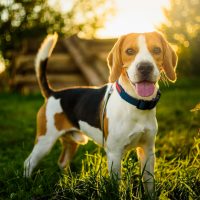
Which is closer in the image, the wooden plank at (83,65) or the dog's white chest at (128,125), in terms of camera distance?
the dog's white chest at (128,125)

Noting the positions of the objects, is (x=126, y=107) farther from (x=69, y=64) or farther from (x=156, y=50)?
(x=69, y=64)

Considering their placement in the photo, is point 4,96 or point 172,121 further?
point 4,96

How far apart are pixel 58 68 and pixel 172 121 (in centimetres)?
670

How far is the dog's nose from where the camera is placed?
3622 mm

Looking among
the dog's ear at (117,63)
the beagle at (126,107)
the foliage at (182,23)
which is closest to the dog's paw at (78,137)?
the beagle at (126,107)

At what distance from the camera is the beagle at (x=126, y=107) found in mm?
3773

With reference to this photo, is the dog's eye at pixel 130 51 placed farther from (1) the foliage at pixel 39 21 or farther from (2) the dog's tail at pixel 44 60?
(1) the foliage at pixel 39 21

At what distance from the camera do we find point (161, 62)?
12.8ft

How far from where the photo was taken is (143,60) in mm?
3646

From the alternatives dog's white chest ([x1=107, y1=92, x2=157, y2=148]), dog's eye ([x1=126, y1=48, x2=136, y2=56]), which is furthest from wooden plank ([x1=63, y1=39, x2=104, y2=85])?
dog's eye ([x1=126, y1=48, x2=136, y2=56])

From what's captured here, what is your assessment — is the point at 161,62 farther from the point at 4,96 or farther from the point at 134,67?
the point at 4,96

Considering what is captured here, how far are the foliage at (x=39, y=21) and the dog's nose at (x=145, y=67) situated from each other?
12.8 meters

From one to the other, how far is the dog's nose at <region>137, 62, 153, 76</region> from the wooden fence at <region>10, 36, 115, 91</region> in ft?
30.5

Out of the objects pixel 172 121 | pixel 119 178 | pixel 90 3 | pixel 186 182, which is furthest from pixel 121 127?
pixel 90 3
